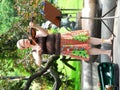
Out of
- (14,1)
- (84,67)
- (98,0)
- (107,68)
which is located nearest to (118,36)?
(107,68)

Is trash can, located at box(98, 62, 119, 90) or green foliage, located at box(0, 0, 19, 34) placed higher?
green foliage, located at box(0, 0, 19, 34)

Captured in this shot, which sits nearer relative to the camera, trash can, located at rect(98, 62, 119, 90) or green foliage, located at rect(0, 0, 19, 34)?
trash can, located at rect(98, 62, 119, 90)

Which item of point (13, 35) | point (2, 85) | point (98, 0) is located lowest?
point (2, 85)

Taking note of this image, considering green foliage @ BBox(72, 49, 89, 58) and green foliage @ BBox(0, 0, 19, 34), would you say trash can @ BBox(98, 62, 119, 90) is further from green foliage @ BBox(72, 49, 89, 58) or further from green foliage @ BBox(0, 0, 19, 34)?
green foliage @ BBox(0, 0, 19, 34)

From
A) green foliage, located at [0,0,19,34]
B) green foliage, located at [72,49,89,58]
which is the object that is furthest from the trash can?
green foliage, located at [0,0,19,34]

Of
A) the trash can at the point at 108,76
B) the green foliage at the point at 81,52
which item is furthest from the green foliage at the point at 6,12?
the green foliage at the point at 81,52

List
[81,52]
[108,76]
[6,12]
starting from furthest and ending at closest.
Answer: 1. [6,12]
2. [108,76]
3. [81,52]

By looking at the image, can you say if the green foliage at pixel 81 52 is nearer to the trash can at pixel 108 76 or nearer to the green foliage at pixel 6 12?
the trash can at pixel 108 76

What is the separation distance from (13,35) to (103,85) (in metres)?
4.90

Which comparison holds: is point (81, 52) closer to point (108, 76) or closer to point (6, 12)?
point (108, 76)

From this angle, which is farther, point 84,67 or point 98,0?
point 84,67

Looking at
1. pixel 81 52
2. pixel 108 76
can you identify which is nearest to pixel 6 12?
pixel 81 52

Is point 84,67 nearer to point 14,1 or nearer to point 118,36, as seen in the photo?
point 118,36

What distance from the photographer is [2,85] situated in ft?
42.1
